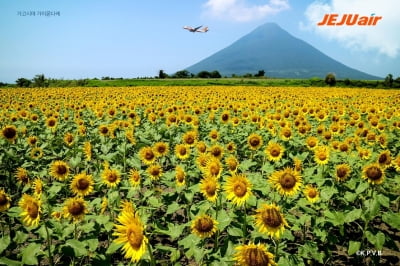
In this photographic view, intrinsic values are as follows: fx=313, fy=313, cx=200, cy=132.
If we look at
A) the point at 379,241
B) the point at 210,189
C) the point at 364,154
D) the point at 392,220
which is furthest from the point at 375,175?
the point at 210,189

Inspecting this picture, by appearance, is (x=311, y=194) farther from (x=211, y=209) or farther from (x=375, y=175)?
(x=211, y=209)

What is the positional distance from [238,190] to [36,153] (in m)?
5.40

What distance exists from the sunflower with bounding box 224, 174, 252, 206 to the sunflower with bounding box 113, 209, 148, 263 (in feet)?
4.65

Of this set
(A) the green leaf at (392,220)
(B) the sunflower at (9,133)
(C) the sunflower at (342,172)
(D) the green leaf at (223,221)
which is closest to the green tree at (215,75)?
(B) the sunflower at (9,133)

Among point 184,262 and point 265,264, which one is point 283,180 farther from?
point 184,262

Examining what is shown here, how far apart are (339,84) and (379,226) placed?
45.7 m

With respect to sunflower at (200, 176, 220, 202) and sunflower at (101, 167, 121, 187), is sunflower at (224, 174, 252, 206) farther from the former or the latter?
sunflower at (101, 167, 121, 187)

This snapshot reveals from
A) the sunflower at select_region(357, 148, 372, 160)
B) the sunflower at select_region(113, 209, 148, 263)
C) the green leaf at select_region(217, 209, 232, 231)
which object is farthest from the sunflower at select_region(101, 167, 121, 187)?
the sunflower at select_region(357, 148, 372, 160)

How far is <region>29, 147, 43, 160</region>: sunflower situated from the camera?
6.68 metres

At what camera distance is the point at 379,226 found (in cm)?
577

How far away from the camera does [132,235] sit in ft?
7.94

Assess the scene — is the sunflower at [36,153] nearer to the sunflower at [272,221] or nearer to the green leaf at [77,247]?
the green leaf at [77,247]

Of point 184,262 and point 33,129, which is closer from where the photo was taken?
point 184,262

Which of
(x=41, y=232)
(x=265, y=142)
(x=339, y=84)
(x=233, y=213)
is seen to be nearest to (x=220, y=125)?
(x=265, y=142)
